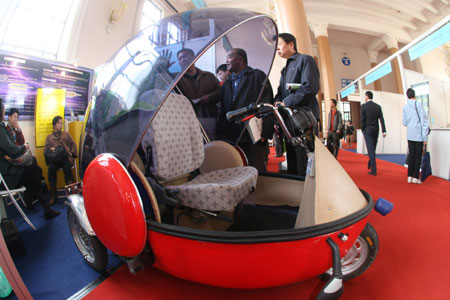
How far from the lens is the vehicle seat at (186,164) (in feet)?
3.94

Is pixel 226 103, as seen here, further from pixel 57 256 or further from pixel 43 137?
pixel 43 137

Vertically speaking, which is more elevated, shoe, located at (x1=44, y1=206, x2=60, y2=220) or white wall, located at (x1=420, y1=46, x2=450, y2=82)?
white wall, located at (x1=420, y1=46, x2=450, y2=82)

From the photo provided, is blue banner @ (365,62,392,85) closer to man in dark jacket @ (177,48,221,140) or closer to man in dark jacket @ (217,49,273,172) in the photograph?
man in dark jacket @ (217,49,273,172)

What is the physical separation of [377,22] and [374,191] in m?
13.9

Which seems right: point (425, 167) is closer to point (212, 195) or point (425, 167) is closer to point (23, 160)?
point (212, 195)

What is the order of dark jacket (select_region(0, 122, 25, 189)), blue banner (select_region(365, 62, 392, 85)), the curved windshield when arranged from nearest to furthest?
the curved windshield
dark jacket (select_region(0, 122, 25, 189))
blue banner (select_region(365, 62, 392, 85))

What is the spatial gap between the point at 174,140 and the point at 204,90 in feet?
2.22

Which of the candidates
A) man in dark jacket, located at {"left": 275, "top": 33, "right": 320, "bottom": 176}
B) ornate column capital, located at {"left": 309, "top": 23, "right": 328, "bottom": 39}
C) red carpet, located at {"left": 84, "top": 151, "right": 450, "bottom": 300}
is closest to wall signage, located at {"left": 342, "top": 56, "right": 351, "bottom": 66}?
ornate column capital, located at {"left": 309, "top": 23, "right": 328, "bottom": 39}

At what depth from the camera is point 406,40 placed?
43.1 feet

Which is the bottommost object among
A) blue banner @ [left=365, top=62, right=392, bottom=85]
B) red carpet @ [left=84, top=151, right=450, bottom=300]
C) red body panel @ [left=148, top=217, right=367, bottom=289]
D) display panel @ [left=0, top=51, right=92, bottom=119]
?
red carpet @ [left=84, top=151, right=450, bottom=300]

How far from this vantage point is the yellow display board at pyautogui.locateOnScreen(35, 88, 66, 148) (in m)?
3.37

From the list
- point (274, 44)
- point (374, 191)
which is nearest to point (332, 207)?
point (274, 44)

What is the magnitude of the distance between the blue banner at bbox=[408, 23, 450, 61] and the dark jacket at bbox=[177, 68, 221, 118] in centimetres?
354

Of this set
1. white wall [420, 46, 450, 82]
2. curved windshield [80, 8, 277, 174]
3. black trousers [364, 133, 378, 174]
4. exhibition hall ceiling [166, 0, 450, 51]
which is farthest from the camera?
white wall [420, 46, 450, 82]
